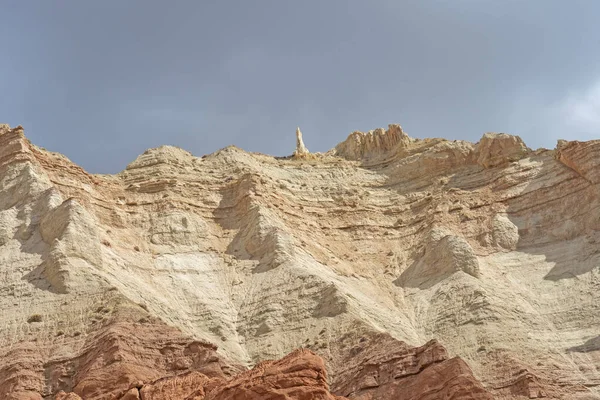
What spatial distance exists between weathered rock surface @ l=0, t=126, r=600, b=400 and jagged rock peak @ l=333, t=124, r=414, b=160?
0.53 ft

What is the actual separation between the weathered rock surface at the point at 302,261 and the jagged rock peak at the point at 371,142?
162 millimetres

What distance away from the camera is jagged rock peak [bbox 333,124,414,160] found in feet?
258

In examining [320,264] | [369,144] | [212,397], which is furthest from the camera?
[369,144]

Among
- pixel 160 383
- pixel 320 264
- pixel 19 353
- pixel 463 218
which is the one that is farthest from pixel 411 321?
pixel 160 383

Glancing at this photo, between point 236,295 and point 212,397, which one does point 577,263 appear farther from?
point 212,397

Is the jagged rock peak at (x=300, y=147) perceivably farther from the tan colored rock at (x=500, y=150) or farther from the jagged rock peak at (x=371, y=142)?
the tan colored rock at (x=500, y=150)

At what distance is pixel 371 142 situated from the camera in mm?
79375

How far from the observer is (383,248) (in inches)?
2633

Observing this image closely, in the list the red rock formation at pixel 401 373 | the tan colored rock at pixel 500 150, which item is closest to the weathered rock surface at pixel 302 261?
the tan colored rock at pixel 500 150

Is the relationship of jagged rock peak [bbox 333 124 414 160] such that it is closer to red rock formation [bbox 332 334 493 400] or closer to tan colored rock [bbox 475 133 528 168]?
tan colored rock [bbox 475 133 528 168]

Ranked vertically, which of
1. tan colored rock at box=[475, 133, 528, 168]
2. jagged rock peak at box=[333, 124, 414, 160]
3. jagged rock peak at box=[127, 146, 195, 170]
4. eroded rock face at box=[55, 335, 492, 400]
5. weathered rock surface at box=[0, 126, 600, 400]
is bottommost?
eroded rock face at box=[55, 335, 492, 400]

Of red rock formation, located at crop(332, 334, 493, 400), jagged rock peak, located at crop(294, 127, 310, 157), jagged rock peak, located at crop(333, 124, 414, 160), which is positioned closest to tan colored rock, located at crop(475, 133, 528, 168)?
jagged rock peak, located at crop(333, 124, 414, 160)

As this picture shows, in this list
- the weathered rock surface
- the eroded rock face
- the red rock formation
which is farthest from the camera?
the weathered rock surface

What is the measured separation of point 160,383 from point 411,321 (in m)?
25.9
